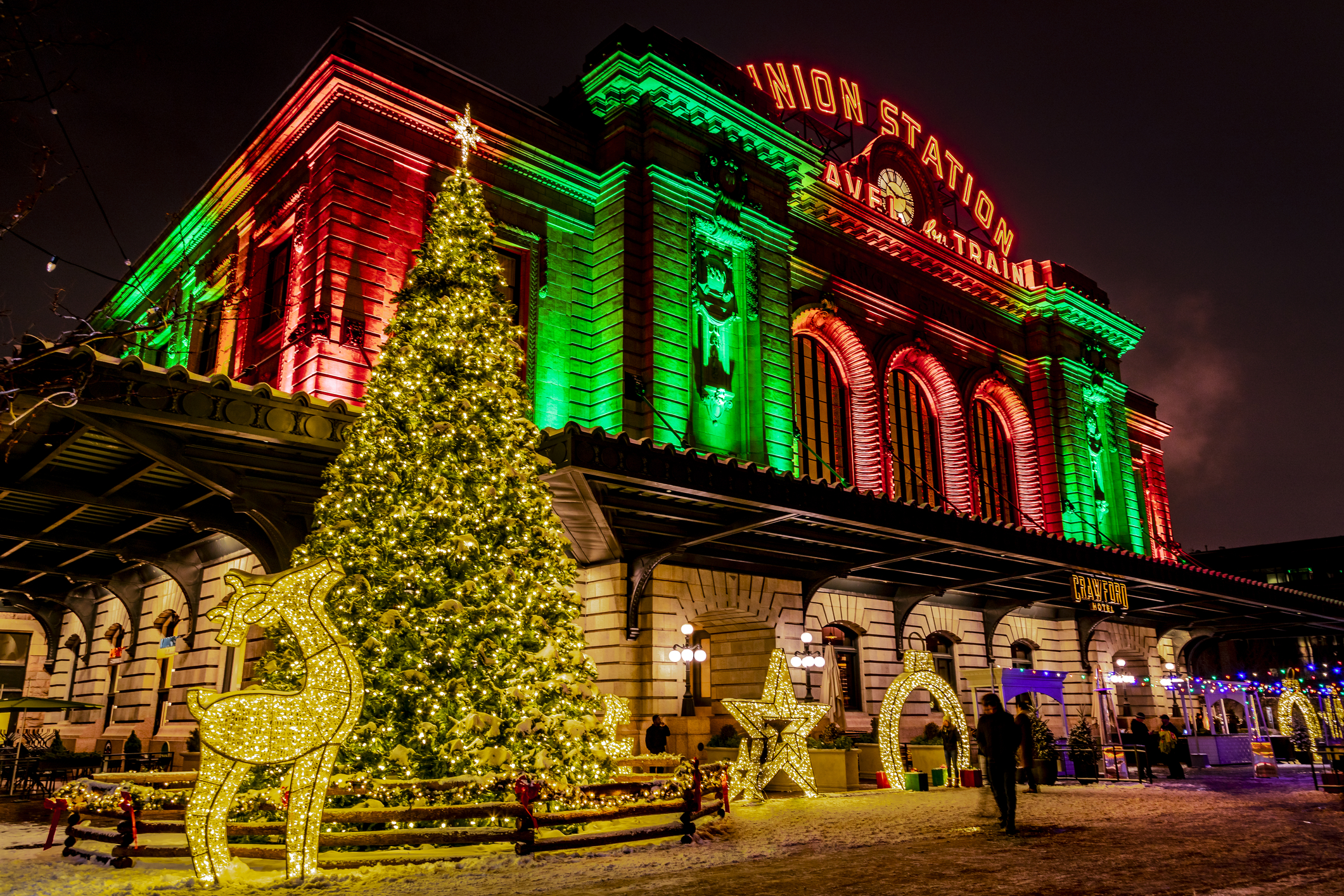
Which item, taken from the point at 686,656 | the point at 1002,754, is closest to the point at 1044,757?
the point at 686,656

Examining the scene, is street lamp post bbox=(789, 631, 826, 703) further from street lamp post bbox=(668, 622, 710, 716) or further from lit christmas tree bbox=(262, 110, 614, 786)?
lit christmas tree bbox=(262, 110, 614, 786)

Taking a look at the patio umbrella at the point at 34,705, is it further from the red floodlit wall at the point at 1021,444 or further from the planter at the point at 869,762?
the red floodlit wall at the point at 1021,444

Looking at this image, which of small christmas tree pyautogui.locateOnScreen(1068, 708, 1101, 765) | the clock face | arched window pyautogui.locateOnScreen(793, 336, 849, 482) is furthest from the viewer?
the clock face

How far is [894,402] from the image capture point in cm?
3178

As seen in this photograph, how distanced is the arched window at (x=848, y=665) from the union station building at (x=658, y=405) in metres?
0.15

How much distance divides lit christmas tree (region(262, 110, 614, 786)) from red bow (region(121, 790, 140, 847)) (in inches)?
71.9

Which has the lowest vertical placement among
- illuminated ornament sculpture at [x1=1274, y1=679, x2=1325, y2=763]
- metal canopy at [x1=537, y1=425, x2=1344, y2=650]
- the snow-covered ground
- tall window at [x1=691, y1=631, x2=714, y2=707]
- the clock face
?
the snow-covered ground

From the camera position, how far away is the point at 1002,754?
38.9 ft

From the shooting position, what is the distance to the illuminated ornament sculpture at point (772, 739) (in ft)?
53.0

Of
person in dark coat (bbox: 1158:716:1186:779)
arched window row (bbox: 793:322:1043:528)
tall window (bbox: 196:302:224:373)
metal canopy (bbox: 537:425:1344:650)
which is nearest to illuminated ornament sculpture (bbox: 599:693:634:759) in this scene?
metal canopy (bbox: 537:425:1344:650)

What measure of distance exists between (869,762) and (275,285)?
59.7 ft

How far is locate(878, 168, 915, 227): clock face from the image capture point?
33562 millimetres

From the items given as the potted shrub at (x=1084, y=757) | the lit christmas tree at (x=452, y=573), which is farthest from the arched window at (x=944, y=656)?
the lit christmas tree at (x=452, y=573)

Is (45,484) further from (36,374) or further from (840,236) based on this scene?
(840,236)
